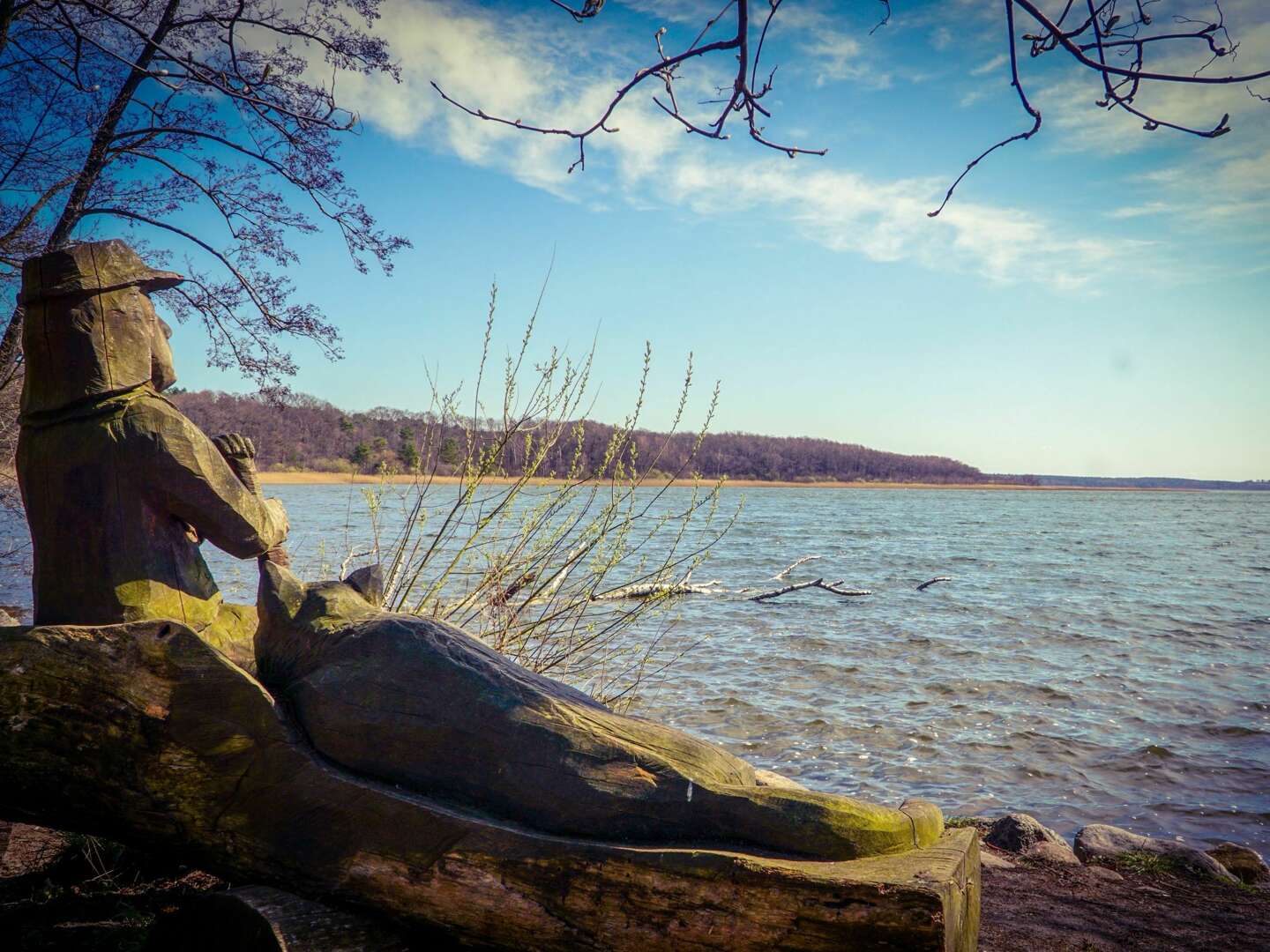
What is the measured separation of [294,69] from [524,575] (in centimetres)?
426

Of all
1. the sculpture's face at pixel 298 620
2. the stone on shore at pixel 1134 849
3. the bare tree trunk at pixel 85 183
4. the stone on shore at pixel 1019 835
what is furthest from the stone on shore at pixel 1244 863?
the bare tree trunk at pixel 85 183

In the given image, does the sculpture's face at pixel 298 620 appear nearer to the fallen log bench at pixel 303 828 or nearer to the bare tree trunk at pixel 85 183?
the fallen log bench at pixel 303 828

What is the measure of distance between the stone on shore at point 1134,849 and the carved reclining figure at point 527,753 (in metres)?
4.91

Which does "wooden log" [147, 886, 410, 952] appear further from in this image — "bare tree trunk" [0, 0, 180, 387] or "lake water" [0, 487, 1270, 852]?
"bare tree trunk" [0, 0, 180, 387]

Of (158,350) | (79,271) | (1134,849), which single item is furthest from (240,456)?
(1134,849)

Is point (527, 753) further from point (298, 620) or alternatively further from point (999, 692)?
point (999, 692)

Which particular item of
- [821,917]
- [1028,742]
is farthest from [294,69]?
[1028,742]

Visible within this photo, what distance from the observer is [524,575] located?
6059 mm

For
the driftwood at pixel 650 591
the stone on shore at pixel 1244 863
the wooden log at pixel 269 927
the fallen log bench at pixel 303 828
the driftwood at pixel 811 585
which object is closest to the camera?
the fallen log bench at pixel 303 828

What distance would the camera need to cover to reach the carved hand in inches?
145

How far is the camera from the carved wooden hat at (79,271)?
325 centimetres

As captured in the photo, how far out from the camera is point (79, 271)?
326 cm

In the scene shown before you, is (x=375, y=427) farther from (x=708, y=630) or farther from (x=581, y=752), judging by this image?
(x=581, y=752)

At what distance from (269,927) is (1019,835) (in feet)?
19.9
